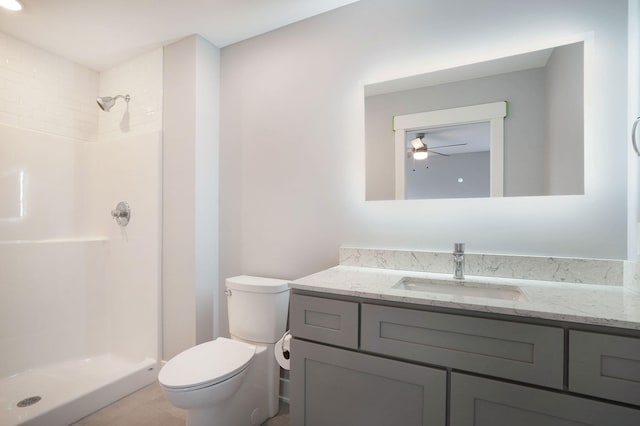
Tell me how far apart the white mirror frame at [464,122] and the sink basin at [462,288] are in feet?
1.45

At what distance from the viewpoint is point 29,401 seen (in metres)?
1.87

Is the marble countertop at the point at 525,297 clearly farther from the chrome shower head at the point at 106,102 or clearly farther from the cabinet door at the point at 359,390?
the chrome shower head at the point at 106,102

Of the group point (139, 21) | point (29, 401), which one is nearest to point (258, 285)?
point (29, 401)

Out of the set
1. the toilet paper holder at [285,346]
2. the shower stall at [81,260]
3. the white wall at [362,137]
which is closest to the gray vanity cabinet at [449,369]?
the toilet paper holder at [285,346]

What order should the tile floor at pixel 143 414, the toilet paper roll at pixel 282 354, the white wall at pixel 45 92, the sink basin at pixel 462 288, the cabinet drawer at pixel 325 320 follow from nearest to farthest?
the cabinet drawer at pixel 325 320
the sink basin at pixel 462 288
the toilet paper roll at pixel 282 354
the tile floor at pixel 143 414
the white wall at pixel 45 92

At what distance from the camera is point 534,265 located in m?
1.40

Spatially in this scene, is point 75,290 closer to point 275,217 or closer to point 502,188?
point 275,217

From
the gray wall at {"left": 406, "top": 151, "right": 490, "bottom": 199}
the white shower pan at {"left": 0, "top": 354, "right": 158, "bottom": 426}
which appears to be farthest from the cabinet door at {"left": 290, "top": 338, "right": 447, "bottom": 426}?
the white shower pan at {"left": 0, "top": 354, "right": 158, "bottom": 426}

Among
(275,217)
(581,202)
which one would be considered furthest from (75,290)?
(581,202)

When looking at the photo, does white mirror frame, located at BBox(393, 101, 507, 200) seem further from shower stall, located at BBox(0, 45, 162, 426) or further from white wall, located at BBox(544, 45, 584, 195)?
shower stall, located at BBox(0, 45, 162, 426)

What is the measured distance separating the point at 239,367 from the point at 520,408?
1157 mm

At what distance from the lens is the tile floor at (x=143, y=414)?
1.77 meters

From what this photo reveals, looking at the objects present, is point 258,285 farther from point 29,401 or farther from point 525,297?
point 29,401

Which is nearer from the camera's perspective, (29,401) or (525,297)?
(525,297)
